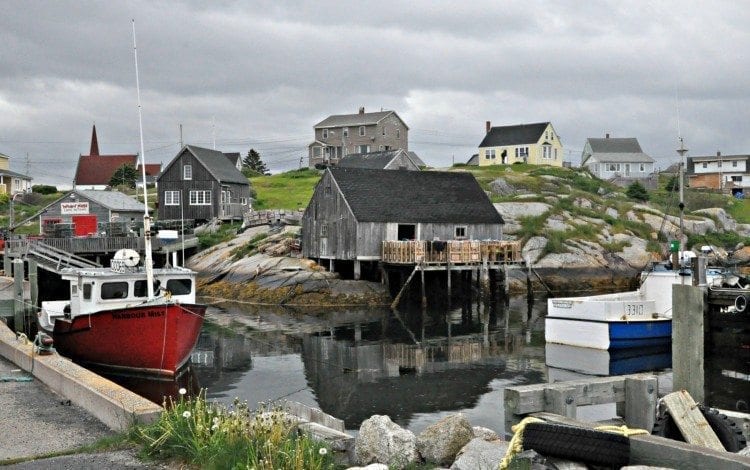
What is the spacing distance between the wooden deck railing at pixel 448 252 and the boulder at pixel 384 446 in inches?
1361

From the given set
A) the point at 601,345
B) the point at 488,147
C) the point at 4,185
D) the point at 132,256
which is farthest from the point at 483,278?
the point at 4,185

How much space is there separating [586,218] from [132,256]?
144 ft

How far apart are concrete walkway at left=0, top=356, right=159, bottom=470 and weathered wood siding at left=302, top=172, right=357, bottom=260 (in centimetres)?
3254

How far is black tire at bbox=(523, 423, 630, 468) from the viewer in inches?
351

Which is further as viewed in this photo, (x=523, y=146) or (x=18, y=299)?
(x=523, y=146)

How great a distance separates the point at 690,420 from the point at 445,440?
4178 millimetres

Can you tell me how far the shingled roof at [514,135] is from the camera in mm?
96312

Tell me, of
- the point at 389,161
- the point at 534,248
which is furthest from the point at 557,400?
the point at 389,161

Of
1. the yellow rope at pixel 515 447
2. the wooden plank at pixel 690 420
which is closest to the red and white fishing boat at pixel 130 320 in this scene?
the wooden plank at pixel 690 420

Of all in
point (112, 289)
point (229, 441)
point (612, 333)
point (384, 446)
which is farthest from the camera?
point (612, 333)

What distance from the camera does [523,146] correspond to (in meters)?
96.6

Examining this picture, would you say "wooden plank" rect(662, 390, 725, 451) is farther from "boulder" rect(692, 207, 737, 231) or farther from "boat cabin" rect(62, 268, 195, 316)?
"boulder" rect(692, 207, 737, 231)

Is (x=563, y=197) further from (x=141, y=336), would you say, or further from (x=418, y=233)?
(x=141, y=336)

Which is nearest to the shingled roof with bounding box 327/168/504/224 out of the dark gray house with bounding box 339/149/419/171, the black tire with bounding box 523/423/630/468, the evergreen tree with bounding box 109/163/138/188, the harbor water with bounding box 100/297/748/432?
the harbor water with bounding box 100/297/748/432
